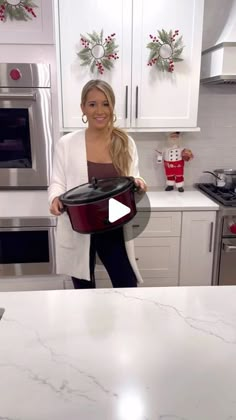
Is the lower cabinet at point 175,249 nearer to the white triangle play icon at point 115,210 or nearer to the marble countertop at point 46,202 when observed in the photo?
the marble countertop at point 46,202

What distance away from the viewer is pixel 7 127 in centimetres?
232

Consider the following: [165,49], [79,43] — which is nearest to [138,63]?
[165,49]

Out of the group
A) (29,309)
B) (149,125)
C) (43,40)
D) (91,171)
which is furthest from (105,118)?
(43,40)

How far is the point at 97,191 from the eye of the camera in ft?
3.65

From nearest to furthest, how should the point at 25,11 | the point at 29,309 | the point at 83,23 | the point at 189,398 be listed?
the point at 189,398
the point at 29,309
the point at 83,23
the point at 25,11

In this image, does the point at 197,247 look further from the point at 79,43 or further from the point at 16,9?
the point at 16,9

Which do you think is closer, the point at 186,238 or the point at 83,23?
the point at 83,23

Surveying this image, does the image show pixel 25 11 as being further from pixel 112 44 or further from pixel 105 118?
pixel 105 118

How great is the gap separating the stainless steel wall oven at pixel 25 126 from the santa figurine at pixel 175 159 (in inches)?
31.5

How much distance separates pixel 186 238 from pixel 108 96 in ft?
3.51

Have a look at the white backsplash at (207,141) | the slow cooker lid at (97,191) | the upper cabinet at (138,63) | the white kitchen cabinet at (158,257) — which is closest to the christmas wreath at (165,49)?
the upper cabinet at (138,63)

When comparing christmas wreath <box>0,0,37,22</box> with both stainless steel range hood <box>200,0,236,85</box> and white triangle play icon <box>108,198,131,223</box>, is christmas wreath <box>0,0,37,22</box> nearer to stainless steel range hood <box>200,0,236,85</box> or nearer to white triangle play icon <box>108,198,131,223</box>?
stainless steel range hood <box>200,0,236,85</box>

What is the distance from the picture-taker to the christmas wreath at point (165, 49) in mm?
2029

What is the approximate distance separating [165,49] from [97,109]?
82 cm
